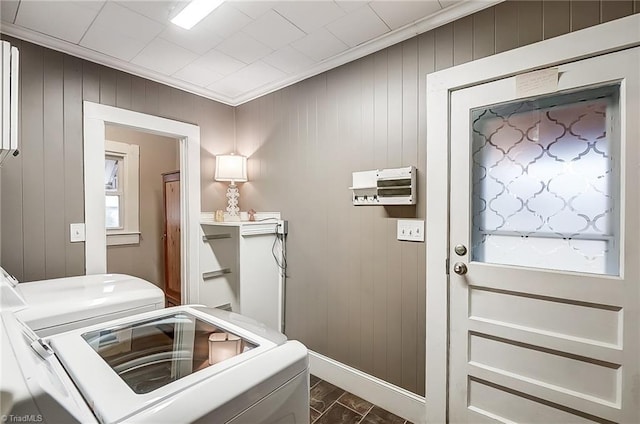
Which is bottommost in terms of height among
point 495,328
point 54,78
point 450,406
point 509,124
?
point 450,406

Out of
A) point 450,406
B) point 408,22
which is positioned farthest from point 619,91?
point 450,406

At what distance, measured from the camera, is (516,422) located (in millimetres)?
1559

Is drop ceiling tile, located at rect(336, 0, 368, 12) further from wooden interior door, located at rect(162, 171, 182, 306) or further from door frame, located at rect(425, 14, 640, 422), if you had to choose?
wooden interior door, located at rect(162, 171, 182, 306)

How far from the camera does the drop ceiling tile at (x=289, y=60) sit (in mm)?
2125

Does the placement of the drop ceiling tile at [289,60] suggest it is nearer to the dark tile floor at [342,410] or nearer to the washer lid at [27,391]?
the washer lid at [27,391]

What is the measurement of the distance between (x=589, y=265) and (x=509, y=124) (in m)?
0.77

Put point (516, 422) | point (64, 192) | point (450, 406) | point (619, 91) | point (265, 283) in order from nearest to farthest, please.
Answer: point (619, 91) < point (516, 422) < point (450, 406) < point (64, 192) < point (265, 283)

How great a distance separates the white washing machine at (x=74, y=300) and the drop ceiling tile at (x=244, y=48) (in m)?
1.60

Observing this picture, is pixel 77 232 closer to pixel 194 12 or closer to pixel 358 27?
pixel 194 12

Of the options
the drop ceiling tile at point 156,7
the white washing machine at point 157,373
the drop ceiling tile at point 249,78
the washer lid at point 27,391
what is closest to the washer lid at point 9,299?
the white washing machine at point 157,373

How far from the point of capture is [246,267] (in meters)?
2.43

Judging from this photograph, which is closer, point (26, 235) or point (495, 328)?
point (495, 328)

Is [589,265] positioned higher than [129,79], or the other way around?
[129,79]

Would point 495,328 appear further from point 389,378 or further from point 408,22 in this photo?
point 408,22
